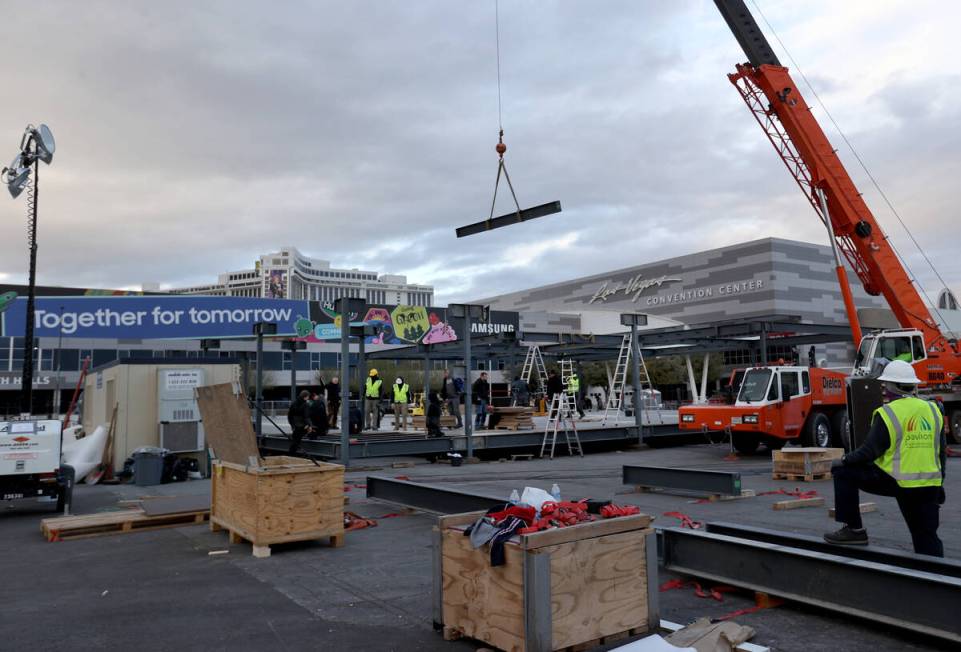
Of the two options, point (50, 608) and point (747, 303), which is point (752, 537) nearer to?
point (50, 608)

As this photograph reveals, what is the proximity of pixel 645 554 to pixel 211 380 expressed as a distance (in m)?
14.5

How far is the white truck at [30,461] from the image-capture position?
437 inches

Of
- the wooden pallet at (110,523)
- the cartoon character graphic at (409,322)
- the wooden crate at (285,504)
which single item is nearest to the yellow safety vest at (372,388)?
the cartoon character graphic at (409,322)

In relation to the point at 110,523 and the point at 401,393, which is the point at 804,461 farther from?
the point at 401,393

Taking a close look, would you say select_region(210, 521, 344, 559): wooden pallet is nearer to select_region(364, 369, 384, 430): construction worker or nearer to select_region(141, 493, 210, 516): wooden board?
select_region(141, 493, 210, 516): wooden board

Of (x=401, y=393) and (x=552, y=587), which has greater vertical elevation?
(x=401, y=393)

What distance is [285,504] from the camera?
316 inches

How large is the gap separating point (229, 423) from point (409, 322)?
28021mm

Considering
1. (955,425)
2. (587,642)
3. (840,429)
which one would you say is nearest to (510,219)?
(587,642)

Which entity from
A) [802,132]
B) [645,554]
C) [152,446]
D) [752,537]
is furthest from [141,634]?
[802,132]

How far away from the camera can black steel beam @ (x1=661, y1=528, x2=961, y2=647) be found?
15.5ft

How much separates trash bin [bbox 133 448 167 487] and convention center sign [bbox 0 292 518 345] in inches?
635

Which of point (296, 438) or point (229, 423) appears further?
point (296, 438)

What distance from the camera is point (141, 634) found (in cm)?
545
